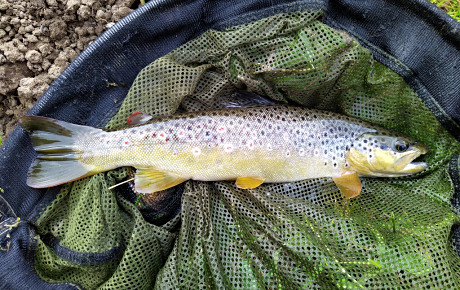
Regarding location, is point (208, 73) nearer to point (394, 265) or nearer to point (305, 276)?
point (305, 276)

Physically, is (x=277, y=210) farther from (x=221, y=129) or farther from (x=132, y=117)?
(x=132, y=117)

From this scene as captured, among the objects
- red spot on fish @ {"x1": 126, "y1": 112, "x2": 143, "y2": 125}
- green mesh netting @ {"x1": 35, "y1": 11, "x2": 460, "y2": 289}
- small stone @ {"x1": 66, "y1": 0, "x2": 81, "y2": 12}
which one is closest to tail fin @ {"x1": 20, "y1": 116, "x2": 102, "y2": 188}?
green mesh netting @ {"x1": 35, "y1": 11, "x2": 460, "y2": 289}

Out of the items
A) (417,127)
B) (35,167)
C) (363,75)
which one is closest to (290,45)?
(363,75)

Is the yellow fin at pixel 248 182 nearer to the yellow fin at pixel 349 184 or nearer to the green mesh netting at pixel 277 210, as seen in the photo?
the green mesh netting at pixel 277 210

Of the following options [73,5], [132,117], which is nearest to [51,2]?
[73,5]

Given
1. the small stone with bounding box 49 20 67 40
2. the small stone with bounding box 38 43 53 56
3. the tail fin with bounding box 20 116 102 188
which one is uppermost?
the small stone with bounding box 49 20 67 40

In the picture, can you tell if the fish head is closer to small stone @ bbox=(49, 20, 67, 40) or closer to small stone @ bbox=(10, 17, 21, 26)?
small stone @ bbox=(49, 20, 67, 40)
